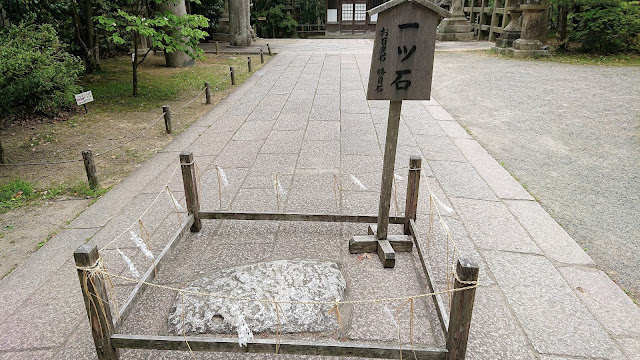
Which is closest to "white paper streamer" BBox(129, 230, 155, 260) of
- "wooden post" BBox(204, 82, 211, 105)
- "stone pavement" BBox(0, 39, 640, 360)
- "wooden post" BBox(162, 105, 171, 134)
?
"stone pavement" BBox(0, 39, 640, 360)

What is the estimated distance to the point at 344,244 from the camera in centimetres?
371

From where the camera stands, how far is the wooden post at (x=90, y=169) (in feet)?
15.6

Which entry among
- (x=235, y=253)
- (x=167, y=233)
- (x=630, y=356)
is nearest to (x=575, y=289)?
(x=630, y=356)

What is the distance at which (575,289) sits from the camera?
3.13 metres

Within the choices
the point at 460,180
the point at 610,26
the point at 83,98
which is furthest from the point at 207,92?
the point at 610,26

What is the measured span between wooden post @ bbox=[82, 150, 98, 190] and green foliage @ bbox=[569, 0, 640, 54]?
15.5 meters

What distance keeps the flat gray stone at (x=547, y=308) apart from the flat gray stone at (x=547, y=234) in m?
0.21

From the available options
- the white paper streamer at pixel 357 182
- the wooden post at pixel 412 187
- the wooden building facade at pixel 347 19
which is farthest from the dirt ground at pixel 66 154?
the wooden building facade at pixel 347 19

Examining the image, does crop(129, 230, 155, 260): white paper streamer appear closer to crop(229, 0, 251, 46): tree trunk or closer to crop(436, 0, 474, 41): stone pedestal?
crop(229, 0, 251, 46): tree trunk

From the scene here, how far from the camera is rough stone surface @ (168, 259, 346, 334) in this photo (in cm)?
268

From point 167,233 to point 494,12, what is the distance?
19576 millimetres

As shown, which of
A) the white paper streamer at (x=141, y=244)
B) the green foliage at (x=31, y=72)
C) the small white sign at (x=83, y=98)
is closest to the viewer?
the white paper streamer at (x=141, y=244)

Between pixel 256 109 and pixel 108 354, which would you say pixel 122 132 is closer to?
pixel 256 109

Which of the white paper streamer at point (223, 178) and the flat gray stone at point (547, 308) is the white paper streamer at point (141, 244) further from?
the flat gray stone at point (547, 308)
